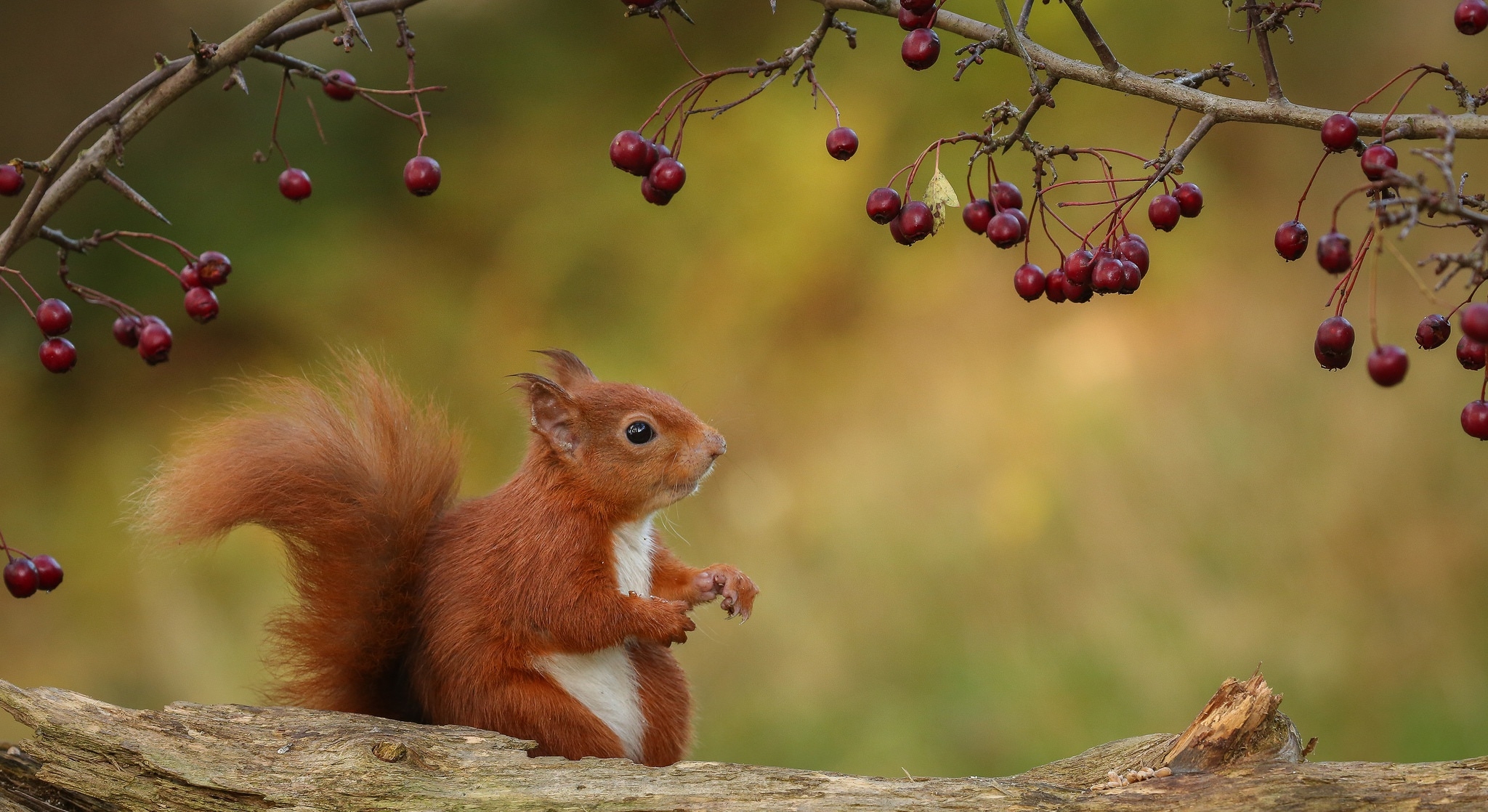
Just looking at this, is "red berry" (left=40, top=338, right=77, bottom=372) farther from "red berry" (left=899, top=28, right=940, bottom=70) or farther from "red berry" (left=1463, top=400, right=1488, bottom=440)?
"red berry" (left=1463, top=400, right=1488, bottom=440)

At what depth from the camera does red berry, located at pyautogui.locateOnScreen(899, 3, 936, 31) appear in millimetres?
1406

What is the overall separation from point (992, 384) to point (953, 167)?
583 millimetres

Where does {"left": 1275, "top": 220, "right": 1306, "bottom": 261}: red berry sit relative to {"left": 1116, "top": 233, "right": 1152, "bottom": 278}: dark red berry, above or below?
below

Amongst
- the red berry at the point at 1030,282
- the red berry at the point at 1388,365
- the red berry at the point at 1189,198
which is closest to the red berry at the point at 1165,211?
the red berry at the point at 1189,198

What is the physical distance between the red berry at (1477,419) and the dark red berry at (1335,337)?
138mm

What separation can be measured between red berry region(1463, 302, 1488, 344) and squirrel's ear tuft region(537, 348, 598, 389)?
1268mm

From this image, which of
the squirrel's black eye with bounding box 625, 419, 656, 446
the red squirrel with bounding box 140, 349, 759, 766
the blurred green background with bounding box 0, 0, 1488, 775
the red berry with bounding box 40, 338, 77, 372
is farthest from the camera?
the blurred green background with bounding box 0, 0, 1488, 775

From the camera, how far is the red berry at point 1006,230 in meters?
1.39

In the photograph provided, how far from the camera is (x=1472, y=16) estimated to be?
1.30m

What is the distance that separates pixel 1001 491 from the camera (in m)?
3.32

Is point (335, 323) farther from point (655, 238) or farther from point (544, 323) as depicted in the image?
point (655, 238)

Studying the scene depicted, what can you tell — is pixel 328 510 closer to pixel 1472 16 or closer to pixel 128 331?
pixel 128 331

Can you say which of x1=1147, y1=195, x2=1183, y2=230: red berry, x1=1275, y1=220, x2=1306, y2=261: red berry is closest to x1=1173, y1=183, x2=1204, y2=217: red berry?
x1=1147, y1=195, x2=1183, y2=230: red berry

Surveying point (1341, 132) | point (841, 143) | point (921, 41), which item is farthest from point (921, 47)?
point (1341, 132)
